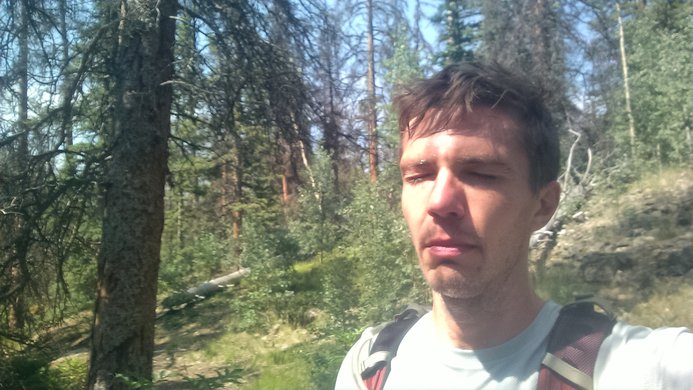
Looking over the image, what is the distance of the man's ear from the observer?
1.57 m

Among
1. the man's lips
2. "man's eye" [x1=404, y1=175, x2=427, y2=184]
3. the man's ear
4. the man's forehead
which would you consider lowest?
the man's lips

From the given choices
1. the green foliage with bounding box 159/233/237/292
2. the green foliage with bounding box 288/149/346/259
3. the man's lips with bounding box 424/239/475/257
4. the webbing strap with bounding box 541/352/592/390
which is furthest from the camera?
the green foliage with bounding box 159/233/237/292

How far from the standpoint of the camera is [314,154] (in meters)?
5.56

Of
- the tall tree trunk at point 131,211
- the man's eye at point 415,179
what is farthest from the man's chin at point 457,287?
the tall tree trunk at point 131,211

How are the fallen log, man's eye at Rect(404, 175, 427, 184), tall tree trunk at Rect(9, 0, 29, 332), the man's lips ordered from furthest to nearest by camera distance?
1. the fallen log
2. tall tree trunk at Rect(9, 0, 29, 332)
3. man's eye at Rect(404, 175, 427, 184)
4. the man's lips

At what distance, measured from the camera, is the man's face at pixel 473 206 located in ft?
4.70

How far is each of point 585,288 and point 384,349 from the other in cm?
473

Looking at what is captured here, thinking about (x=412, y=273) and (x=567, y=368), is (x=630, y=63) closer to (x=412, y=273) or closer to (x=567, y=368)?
(x=412, y=273)

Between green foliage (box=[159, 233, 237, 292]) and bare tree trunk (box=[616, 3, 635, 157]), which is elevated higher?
bare tree trunk (box=[616, 3, 635, 157])

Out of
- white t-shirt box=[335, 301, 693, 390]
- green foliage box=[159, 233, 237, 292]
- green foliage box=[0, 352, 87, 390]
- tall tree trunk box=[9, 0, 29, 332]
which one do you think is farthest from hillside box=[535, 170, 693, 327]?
green foliage box=[0, 352, 87, 390]

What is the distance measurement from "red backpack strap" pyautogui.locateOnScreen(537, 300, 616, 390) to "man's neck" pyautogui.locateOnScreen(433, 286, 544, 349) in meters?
0.11

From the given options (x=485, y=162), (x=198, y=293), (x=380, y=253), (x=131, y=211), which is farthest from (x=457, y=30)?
(x=198, y=293)

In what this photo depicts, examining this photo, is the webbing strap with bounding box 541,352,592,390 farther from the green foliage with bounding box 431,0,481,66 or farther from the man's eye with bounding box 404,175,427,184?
the green foliage with bounding box 431,0,481,66

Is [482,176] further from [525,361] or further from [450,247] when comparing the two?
[525,361]
